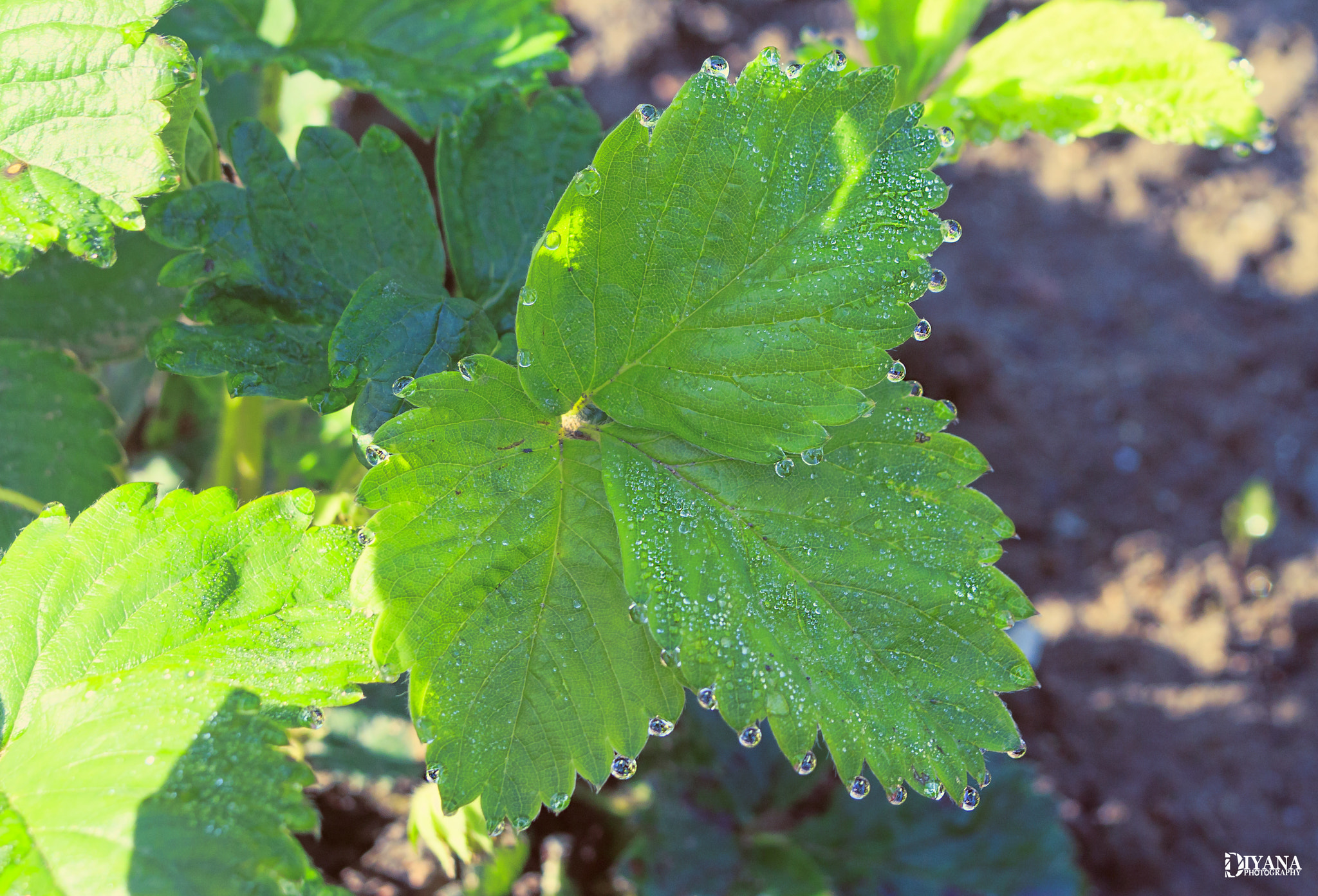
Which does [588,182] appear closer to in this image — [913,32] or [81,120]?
[81,120]

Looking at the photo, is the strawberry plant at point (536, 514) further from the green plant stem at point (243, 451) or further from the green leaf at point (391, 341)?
the green plant stem at point (243, 451)

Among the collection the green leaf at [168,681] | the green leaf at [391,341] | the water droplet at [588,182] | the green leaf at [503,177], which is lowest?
the green leaf at [168,681]

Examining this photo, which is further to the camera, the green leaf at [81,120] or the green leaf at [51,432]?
the green leaf at [51,432]

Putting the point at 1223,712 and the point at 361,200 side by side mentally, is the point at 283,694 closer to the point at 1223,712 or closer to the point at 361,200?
the point at 361,200

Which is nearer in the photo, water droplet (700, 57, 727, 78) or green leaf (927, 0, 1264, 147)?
water droplet (700, 57, 727, 78)

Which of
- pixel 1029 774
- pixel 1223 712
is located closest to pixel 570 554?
pixel 1029 774

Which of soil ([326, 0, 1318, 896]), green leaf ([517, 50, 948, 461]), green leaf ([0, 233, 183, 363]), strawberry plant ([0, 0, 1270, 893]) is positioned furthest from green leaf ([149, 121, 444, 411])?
soil ([326, 0, 1318, 896])

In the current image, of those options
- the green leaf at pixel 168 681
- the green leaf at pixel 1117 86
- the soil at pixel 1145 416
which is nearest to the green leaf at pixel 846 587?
the green leaf at pixel 168 681

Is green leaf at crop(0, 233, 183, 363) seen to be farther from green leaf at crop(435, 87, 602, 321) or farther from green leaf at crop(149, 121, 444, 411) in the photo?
green leaf at crop(435, 87, 602, 321)
